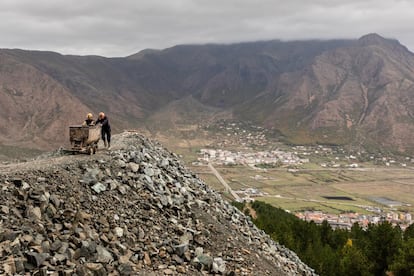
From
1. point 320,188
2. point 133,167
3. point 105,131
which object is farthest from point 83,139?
point 320,188

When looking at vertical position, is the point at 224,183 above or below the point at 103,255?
below

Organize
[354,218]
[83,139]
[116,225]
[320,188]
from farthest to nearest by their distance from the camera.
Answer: [320,188], [354,218], [83,139], [116,225]

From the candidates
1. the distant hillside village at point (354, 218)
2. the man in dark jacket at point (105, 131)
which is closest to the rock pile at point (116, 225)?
the man in dark jacket at point (105, 131)

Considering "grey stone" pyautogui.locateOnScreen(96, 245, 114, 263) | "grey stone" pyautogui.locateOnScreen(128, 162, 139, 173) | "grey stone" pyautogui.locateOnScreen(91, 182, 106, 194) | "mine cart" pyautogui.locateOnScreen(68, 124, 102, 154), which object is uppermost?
"mine cart" pyautogui.locateOnScreen(68, 124, 102, 154)

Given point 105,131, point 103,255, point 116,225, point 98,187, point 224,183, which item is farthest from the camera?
point 224,183

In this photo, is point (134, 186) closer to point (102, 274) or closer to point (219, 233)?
point (219, 233)

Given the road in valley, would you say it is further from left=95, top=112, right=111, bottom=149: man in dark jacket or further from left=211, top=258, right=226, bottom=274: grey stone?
left=211, top=258, right=226, bottom=274: grey stone

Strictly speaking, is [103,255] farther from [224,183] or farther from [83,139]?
[224,183]

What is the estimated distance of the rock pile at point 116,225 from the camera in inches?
551

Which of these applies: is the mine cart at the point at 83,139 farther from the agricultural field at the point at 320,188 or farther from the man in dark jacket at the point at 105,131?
the agricultural field at the point at 320,188

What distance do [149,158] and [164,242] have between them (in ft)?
26.2

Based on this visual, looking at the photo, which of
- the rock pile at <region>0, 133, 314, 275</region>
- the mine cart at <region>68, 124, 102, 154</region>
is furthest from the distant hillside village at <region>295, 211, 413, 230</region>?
the mine cart at <region>68, 124, 102, 154</region>

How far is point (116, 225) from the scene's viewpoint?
1703 centimetres

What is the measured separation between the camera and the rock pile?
Answer: 551 inches
